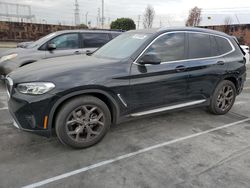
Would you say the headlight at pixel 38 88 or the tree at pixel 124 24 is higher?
the tree at pixel 124 24

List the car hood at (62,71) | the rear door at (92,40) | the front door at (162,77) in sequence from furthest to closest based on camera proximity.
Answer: the rear door at (92,40)
the front door at (162,77)
the car hood at (62,71)

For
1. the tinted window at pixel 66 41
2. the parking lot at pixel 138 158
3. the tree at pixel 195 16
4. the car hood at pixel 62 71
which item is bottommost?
the parking lot at pixel 138 158

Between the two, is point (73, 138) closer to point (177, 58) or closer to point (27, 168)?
point (27, 168)

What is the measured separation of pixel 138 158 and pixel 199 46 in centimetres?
241

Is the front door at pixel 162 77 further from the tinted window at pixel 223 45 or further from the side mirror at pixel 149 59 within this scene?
the tinted window at pixel 223 45

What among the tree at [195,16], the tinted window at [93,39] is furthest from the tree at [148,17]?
the tinted window at [93,39]

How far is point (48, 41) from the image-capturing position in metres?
6.34

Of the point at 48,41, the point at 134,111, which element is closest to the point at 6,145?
the point at 134,111

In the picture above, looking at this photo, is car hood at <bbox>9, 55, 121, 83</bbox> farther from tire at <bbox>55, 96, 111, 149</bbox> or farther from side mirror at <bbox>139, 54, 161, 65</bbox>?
side mirror at <bbox>139, 54, 161, 65</bbox>

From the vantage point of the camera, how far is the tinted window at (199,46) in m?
4.01

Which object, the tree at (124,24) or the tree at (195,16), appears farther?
the tree at (195,16)

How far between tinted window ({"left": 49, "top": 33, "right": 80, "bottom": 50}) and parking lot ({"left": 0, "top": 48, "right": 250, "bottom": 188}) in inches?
118

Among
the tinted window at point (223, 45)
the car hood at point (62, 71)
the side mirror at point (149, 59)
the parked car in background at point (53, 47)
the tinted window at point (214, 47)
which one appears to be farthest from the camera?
the parked car in background at point (53, 47)

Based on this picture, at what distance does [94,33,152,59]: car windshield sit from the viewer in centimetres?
355
